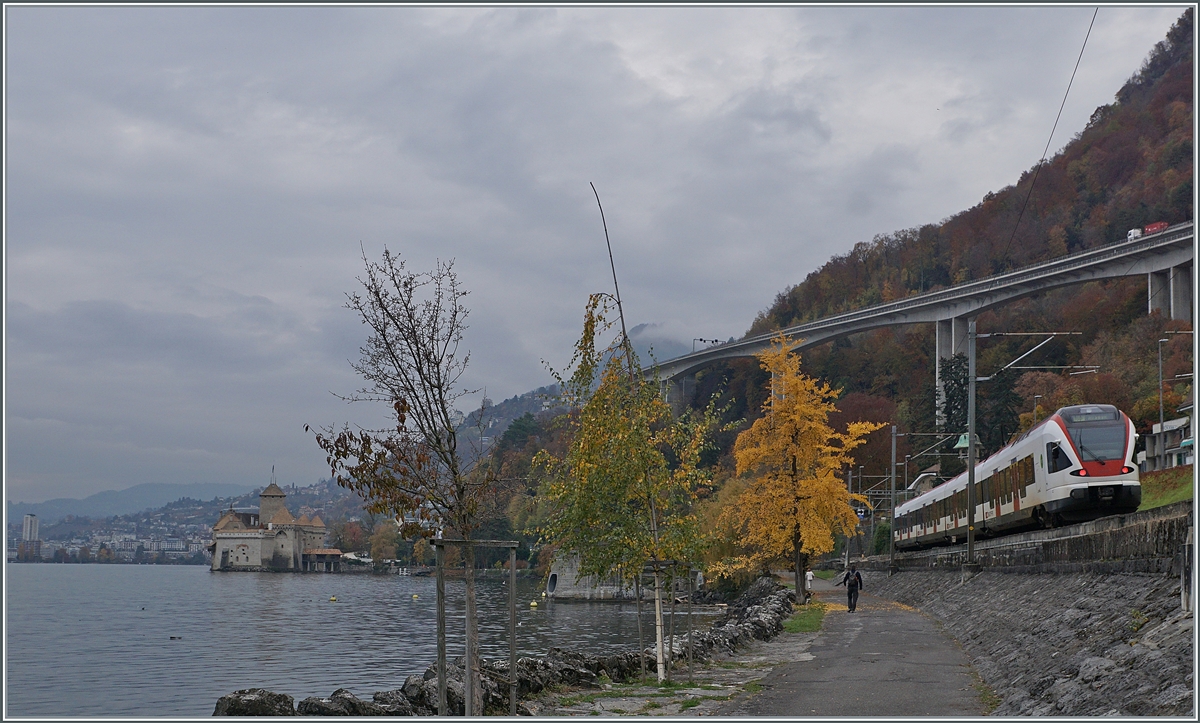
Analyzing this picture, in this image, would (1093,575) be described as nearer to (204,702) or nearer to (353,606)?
(204,702)

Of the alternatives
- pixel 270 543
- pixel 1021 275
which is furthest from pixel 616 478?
pixel 270 543

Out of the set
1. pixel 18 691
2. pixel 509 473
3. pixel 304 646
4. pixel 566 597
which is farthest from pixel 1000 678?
pixel 566 597

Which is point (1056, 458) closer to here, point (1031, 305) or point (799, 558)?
point (799, 558)

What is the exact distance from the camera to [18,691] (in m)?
30.2

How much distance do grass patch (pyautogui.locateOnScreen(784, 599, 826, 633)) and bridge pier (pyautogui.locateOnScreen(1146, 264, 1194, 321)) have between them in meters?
47.6

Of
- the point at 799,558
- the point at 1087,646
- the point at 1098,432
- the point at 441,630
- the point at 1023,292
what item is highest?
the point at 1023,292

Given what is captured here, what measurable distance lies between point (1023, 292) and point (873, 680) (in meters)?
82.4

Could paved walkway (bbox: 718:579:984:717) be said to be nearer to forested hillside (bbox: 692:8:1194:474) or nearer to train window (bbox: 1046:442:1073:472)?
train window (bbox: 1046:442:1073:472)

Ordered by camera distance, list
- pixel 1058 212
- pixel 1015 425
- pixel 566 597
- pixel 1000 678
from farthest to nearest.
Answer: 1. pixel 1058 212
2. pixel 566 597
3. pixel 1015 425
4. pixel 1000 678

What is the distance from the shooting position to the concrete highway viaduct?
73625 millimetres

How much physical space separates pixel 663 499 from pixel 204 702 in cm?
1544

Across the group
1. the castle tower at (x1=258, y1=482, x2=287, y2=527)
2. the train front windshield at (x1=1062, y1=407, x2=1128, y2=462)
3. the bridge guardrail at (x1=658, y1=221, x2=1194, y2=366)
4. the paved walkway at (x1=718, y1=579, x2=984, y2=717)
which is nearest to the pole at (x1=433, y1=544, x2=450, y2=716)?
the paved walkway at (x1=718, y1=579, x2=984, y2=717)

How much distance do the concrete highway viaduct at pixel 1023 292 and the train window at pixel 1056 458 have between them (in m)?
26.2

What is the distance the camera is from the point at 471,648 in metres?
11.7
